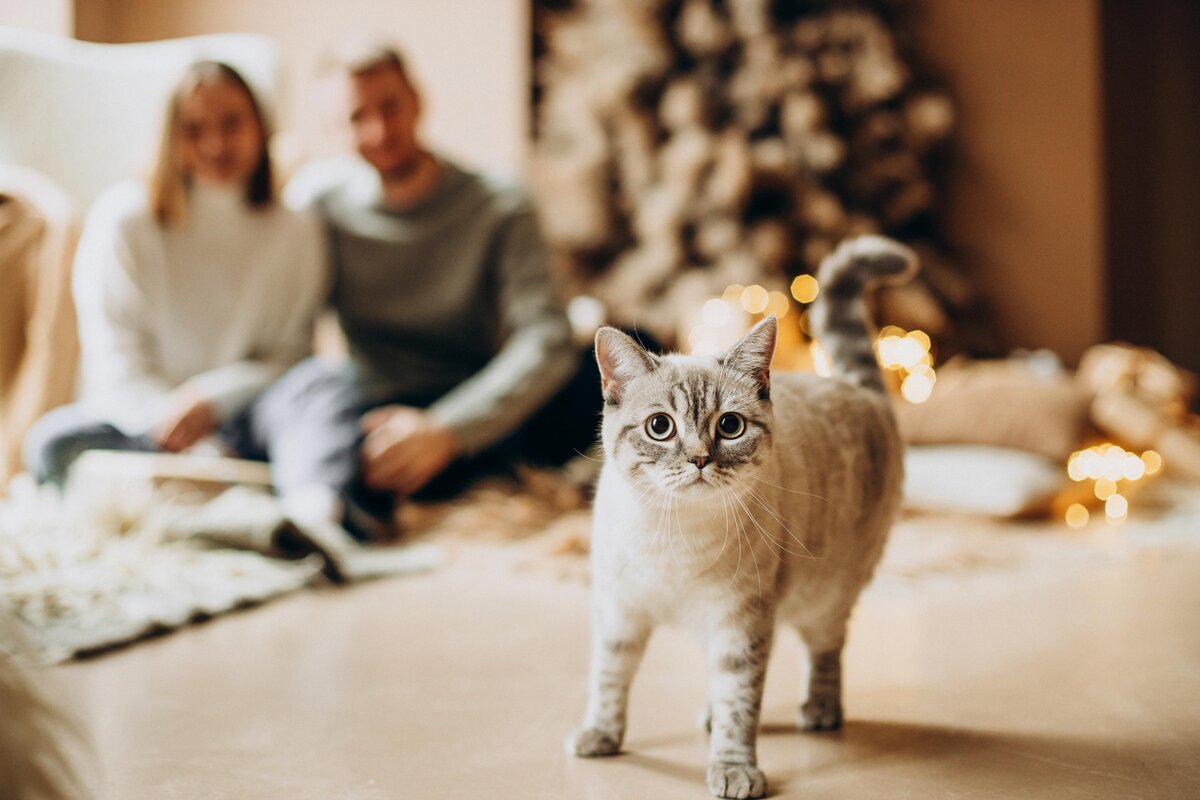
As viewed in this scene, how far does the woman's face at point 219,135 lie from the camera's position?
2.02 m

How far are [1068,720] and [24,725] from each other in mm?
1000

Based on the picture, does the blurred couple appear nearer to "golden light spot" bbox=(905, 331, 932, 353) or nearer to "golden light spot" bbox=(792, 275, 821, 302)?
"golden light spot" bbox=(792, 275, 821, 302)

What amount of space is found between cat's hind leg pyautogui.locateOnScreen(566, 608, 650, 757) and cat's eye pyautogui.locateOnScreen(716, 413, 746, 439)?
0.21 meters

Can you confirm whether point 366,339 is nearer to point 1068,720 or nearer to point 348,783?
point 348,783

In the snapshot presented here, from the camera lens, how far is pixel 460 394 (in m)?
2.08

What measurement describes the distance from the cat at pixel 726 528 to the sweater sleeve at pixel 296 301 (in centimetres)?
133

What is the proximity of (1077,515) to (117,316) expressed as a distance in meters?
2.19

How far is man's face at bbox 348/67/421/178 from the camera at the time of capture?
2.04m

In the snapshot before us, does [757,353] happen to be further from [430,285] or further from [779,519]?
[430,285]

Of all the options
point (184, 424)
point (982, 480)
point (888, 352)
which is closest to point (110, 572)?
point (184, 424)

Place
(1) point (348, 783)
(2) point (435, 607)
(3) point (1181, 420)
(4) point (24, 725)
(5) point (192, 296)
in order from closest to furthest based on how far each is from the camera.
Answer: (4) point (24, 725)
(1) point (348, 783)
(2) point (435, 607)
(5) point (192, 296)
(3) point (1181, 420)

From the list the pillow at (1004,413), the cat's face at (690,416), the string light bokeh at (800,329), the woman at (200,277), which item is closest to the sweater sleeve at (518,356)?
the woman at (200,277)

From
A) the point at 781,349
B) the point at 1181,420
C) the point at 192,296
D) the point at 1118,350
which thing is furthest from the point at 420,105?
the point at 1181,420

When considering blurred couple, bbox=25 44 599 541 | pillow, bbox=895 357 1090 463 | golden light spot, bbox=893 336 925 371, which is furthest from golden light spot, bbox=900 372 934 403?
blurred couple, bbox=25 44 599 541
